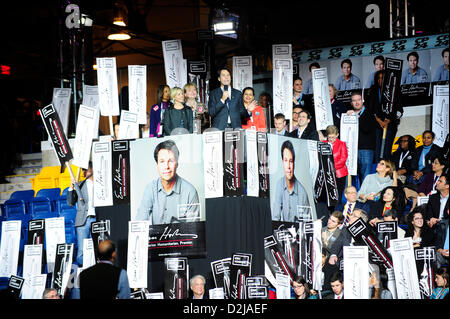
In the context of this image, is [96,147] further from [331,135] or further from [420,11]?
[420,11]

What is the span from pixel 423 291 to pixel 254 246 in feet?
6.96

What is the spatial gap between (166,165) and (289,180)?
5.54ft

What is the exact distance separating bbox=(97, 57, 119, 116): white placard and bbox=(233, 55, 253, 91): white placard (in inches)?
100

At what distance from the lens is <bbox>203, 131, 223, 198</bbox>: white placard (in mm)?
8875

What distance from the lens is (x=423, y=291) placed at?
29.3 feet

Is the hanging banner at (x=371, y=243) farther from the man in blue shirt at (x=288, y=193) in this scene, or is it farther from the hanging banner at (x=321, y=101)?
the hanging banner at (x=321, y=101)

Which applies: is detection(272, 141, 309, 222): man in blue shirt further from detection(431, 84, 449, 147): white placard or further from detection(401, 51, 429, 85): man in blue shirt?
detection(401, 51, 429, 85): man in blue shirt

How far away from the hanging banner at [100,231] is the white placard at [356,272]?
298cm

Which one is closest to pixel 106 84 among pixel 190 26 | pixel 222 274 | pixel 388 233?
pixel 222 274

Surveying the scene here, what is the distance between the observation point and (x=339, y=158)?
1084 centimetres

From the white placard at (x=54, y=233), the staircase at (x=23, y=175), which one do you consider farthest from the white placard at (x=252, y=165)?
the staircase at (x=23, y=175)

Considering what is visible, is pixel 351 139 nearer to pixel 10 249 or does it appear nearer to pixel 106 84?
pixel 106 84

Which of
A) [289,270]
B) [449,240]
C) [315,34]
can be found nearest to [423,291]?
[449,240]
